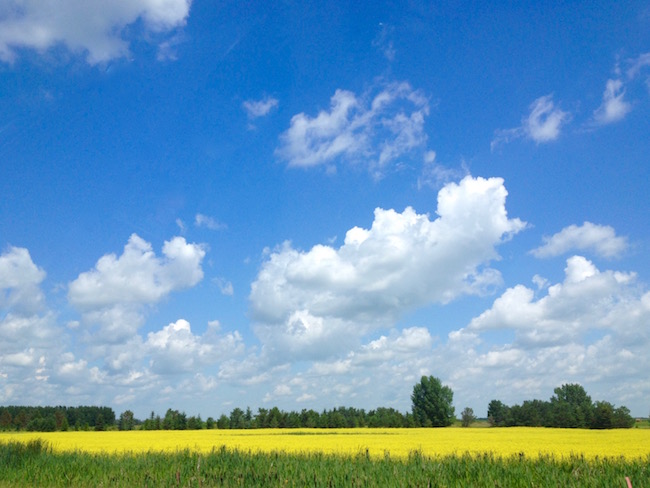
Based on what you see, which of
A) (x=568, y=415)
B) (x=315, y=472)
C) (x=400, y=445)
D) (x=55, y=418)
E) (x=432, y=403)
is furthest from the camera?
(x=432, y=403)

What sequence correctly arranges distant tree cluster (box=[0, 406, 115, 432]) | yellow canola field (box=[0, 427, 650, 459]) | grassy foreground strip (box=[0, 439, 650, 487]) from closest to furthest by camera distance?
grassy foreground strip (box=[0, 439, 650, 487]), yellow canola field (box=[0, 427, 650, 459]), distant tree cluster (box=[0, 406, 115, 432])

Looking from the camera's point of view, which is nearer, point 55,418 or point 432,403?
point 55,418

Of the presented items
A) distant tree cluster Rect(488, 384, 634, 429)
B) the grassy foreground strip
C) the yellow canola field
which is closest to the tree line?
distant tree cluster Rect(488, 384, 634, 429)

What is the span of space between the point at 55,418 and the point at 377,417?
52142 millimetres

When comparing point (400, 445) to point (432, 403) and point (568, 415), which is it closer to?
point (568, 415)

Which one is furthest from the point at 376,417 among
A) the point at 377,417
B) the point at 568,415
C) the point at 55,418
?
the point at 55,418

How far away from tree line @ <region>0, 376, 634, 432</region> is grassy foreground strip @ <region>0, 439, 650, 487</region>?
180 ft

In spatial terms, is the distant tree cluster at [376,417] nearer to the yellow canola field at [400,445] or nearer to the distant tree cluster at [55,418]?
the distant tree cluster at [55,418]

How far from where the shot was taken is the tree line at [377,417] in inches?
2581

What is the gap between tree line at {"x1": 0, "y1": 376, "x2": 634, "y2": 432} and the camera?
6556cm

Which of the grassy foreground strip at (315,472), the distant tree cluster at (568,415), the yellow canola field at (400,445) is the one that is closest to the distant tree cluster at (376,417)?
the distant tree cluster at (568,415)

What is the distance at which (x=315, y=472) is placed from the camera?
1301 cm

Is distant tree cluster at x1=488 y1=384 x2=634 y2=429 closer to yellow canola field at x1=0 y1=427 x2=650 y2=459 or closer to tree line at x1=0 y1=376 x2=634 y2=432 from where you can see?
tree line at x1=0 y1=376 x2=634 y2=432

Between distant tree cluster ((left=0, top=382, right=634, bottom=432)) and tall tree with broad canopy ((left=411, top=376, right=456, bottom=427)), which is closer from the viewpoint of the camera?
distant tree cluster ((left=0, top=382, right=634, bottom=432))
